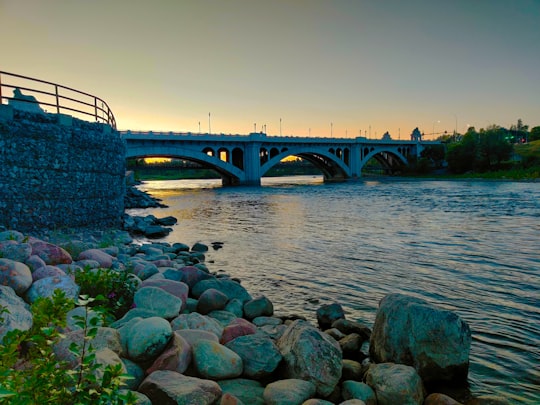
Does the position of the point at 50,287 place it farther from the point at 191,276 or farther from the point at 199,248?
the point at 199,248

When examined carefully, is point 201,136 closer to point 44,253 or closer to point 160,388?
point 44,253

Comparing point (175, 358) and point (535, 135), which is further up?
point (535, 135)

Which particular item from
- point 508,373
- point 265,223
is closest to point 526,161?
point 265,223

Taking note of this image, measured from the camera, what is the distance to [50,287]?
5461 mm

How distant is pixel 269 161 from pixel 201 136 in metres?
14.9

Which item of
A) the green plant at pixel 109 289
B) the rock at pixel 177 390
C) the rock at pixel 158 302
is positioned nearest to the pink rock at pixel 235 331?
the rock at pixel 158 302

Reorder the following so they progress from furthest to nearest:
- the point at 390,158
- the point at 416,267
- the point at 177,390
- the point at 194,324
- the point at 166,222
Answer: the point at 390,158 < the point at 166,222 < the point at 416,267 < the point at 194,324 < the point at 177,390

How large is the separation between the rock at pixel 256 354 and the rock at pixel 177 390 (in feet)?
2.83

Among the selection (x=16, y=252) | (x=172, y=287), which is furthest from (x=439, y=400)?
(x=16, y=252)

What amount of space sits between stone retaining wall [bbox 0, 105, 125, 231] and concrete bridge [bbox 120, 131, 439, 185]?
32921 mm

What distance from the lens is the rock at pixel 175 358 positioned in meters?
4.29

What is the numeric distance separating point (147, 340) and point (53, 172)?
10.2 metres

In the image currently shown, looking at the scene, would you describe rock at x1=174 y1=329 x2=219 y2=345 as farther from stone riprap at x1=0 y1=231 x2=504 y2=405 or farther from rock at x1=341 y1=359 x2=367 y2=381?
rock at x1=341 y1=359 x2=367 y2=381

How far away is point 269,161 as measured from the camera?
214 ft
